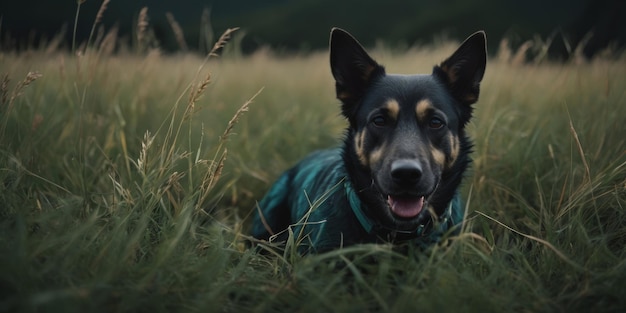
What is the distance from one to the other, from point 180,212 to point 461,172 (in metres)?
1.62

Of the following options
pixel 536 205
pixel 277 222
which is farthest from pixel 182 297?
pixel 536 205

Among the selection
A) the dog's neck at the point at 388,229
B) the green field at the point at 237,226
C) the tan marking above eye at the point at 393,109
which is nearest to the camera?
the green field at the point at 237,226

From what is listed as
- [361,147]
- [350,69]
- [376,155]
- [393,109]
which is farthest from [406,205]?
[350,69]

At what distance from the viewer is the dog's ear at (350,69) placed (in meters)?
2.75

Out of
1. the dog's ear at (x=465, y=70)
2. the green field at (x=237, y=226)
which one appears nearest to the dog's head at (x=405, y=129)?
the dog's ear at (x=465, y=70)

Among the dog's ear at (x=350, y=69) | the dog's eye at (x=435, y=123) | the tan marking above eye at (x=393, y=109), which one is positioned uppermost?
the dog's ear at (x=350, y=69)

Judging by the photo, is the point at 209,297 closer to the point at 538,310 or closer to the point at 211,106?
the point at 538,310

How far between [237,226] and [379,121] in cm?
100

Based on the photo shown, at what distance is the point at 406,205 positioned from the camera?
2443mm

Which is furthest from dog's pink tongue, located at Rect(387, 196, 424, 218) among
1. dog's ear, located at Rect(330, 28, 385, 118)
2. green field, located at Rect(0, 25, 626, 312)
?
dog's ear, located at Rect(330, 28, 385, 118)

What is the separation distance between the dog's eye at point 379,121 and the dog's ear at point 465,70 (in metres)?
0.51

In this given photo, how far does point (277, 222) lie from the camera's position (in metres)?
3.45

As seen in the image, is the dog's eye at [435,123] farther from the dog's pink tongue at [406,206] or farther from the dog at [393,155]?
the dog's pink tongue at [406,206]

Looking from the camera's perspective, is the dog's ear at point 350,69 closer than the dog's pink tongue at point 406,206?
No
